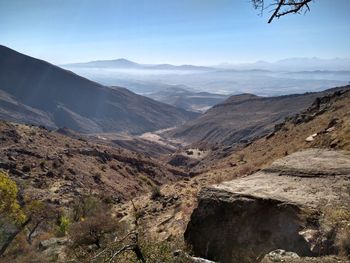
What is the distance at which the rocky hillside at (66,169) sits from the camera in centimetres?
3369

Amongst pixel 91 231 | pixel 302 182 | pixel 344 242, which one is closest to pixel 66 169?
pixel 91 231

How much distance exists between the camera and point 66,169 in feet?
130

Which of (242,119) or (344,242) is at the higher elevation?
(344,242)

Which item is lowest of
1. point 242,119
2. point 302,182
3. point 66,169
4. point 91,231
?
point 242,119

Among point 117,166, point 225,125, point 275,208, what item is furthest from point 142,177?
point 225,125

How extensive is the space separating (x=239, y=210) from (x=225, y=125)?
6095 inches

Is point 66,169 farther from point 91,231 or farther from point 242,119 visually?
point 242,119

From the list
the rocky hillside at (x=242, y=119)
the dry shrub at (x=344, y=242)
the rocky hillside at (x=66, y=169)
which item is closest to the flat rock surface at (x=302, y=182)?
the dry shrub at (x=344, y=242)

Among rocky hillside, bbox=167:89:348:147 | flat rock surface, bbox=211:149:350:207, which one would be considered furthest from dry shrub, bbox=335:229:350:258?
rocky hillside, bbox=167:89:348:147

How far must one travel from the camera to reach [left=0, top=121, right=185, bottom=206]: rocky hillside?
33.7m

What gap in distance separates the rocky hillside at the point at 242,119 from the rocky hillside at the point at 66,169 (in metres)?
84.0

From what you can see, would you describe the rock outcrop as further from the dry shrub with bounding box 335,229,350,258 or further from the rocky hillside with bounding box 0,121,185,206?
the rocky hillside with bounding box 0,121,185,206

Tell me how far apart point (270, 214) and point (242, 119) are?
525 feet

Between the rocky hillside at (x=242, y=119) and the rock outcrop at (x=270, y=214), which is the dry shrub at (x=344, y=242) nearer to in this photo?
the rock outcrop at (x=270, y=214)
